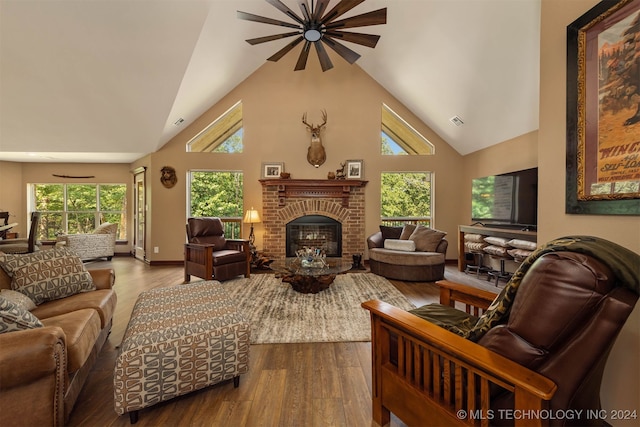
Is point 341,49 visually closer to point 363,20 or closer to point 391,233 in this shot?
point 363,20

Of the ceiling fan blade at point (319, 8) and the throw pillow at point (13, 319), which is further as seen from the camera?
the ceiling fan blade at point (319, 8)

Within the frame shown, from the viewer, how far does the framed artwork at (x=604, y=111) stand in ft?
4.09

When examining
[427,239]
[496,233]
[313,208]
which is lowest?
[427,239]

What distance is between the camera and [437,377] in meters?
1.10

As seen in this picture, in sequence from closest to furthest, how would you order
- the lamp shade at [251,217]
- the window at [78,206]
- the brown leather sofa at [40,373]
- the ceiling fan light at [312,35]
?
1. the brown leather sofa at [40,373]
2. the ceiling fan light at [312,35]
3. the lamp shade at [251,217]
4. the window at [78,206]

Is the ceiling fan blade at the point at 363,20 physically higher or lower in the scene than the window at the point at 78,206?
higher

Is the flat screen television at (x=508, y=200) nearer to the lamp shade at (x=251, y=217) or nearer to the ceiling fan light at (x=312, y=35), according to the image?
the ceiling fan light at (x=312, y=35)

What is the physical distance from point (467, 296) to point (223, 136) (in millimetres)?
5230

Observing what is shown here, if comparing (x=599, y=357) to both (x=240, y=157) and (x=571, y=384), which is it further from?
(x=240, y=157)

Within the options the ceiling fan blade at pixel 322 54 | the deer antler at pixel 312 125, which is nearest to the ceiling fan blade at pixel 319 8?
the ceiling fan blade at pixel 322 54

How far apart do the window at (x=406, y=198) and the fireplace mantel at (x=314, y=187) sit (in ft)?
2.01

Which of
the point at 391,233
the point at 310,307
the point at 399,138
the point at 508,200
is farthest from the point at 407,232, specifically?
the point at 310,307

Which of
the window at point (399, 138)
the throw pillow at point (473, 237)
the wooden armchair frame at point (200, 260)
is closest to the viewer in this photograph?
the wooden armchair frame at point (200, 260)

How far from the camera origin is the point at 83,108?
13.2 feet
